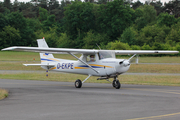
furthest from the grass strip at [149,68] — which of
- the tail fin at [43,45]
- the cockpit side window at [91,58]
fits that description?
the cockpit side window at [91,58]

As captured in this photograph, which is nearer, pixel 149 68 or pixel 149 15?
pixel 149 68

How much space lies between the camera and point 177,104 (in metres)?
10.5

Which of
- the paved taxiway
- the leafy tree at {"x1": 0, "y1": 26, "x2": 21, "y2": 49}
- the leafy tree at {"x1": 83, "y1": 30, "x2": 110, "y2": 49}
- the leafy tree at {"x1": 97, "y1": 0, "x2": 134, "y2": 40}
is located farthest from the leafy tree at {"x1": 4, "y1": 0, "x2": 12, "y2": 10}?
the paved taxiway

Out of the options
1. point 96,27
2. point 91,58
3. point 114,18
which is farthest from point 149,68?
point 96,27

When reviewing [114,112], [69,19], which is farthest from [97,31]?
[114,112]

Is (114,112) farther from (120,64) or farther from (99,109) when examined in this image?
(120,64)

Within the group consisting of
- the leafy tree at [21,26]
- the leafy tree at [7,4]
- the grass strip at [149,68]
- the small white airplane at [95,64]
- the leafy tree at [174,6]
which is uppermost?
the leafy tree at [7,4]

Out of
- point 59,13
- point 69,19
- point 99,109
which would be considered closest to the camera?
point 99,109

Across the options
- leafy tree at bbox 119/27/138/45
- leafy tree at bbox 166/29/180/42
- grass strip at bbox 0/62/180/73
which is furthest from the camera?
leafy tree at bbox 119/27/138/45

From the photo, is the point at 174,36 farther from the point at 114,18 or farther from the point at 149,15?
the point at 149,15

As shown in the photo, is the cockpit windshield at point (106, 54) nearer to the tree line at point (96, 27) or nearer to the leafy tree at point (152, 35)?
the tree line at point (96, 27)

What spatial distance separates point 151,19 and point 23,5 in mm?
75939

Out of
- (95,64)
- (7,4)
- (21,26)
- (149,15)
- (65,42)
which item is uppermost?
(7,4)

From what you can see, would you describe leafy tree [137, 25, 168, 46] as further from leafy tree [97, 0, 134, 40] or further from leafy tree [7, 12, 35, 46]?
leafy tree [7, 12, 35, 46]
